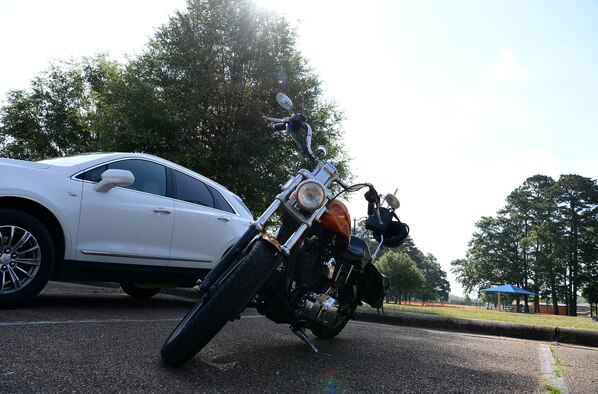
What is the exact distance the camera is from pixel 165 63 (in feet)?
57.0

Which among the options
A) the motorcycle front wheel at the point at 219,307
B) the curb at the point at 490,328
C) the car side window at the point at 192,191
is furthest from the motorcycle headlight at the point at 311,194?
the curb at the point at 490,328

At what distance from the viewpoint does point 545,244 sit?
5253 centimetres

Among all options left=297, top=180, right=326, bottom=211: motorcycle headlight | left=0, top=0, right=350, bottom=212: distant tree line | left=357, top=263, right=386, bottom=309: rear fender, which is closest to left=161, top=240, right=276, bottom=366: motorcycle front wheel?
left=297, top=180, right=326, bottom=211: motorcycle headlight

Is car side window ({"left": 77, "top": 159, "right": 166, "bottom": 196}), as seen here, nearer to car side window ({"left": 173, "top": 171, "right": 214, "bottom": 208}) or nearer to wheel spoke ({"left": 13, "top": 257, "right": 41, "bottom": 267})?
car side window ({"left": 173, "top": 171, "right": 214, "bottom": 208})

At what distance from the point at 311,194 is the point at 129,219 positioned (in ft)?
9.51

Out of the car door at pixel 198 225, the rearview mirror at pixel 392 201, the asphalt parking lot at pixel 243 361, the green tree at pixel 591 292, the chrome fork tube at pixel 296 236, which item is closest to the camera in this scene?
the asphalt parking lot at pixel 243 361

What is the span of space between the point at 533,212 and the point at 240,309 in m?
61.8

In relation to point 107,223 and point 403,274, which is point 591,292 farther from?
point 107,223

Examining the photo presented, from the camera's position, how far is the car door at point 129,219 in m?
4.73

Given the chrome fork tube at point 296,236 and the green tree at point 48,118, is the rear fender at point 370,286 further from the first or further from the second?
the green tree at point 48,118

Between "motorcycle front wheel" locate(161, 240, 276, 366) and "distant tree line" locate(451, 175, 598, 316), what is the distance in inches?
2151

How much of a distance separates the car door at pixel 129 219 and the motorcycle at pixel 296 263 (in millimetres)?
2296

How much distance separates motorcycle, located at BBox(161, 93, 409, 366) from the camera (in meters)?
2.51

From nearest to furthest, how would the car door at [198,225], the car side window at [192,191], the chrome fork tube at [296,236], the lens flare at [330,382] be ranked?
1. the lens flare at [330,382]
2. the chrome fork tube at [296,236]
3. the car door at [198,225]
4. the car side window at [192,191]
